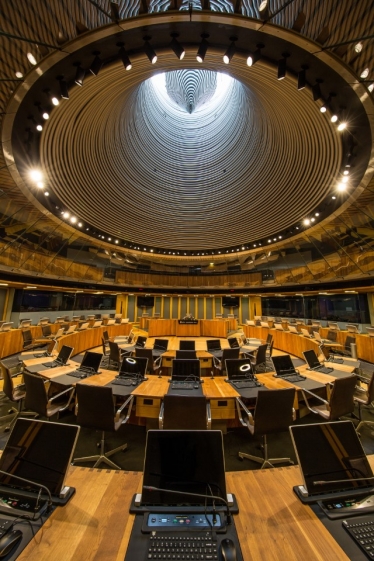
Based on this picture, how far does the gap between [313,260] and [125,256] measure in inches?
527

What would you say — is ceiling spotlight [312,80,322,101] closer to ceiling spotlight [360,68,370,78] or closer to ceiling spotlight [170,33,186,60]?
ceiling spotlight [360,68,370,78]

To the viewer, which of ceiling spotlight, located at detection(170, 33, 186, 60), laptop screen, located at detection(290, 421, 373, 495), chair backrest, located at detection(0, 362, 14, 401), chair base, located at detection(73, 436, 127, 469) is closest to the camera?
laptop screen, located at detection(290, 421, 373, 495)

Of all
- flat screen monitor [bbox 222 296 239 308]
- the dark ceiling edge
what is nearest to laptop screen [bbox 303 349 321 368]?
the dark ceiling edge

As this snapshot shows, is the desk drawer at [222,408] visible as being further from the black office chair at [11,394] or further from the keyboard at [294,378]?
the black office chair at [11,394]

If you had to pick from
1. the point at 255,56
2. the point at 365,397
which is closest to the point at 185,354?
the point at 365,397

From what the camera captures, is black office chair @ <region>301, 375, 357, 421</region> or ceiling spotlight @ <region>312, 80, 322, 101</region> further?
ceiling spotlight @ <region>312, 80, 322, 101</region>

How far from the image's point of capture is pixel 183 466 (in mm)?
1454

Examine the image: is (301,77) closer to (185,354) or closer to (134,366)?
(185,354)

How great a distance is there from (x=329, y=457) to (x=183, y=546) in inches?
45.3

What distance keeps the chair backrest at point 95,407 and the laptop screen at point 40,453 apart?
1317mm

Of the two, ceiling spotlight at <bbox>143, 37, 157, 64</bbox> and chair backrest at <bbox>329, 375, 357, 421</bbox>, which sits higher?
ceiling spotlight at <bbox>143, 37, 157, 64</bbox>

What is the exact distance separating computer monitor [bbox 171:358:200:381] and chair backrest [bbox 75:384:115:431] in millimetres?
1499

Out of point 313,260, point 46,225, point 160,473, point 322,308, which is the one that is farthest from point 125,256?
point 160,473

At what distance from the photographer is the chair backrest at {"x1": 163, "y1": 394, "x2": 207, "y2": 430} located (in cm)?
285
